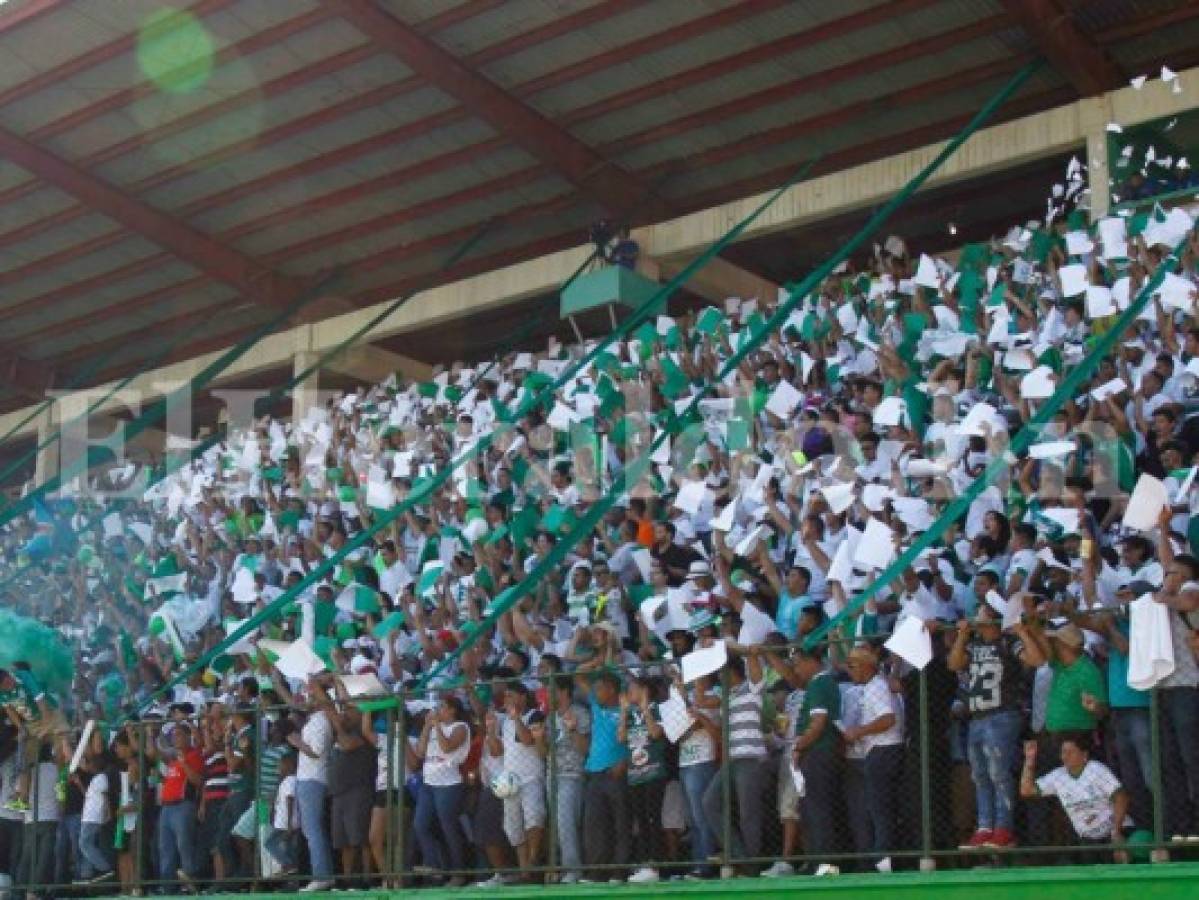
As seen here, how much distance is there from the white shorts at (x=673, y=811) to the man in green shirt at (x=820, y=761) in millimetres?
1017

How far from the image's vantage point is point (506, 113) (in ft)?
69.9

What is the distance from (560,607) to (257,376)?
44.7 feet

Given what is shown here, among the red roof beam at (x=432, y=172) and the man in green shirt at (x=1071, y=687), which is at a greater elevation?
the red roof beam at (x=432, y=172)

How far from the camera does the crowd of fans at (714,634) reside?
36.1 feet

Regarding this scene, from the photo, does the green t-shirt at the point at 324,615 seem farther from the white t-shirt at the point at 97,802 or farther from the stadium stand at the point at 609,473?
the white t-shirt at the point at 97,802

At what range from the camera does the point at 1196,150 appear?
19812 mm

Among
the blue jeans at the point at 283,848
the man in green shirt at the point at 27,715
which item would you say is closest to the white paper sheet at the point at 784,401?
the blue jeans at the point at 283,848

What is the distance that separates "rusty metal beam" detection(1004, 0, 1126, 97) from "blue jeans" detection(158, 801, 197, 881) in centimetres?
991

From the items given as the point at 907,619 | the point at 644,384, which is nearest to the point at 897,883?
the point at 907,619

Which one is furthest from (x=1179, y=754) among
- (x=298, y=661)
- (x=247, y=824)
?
Answer: (x=247, y=824)

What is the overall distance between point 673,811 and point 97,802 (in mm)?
4733

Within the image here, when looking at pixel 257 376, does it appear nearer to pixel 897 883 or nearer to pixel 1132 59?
pixel 1132 59

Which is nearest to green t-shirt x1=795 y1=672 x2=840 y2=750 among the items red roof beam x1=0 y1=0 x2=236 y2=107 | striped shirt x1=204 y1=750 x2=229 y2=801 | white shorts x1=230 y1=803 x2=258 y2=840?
white shorts x1=230 y1=803 x2=258 y2=840

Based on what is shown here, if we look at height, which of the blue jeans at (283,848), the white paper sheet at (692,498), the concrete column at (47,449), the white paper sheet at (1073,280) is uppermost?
the concrete column at (47,449)
